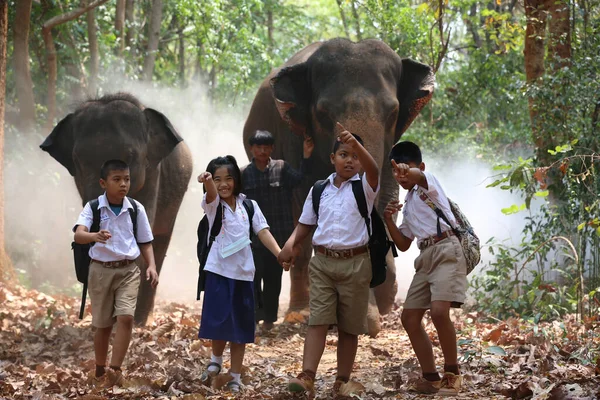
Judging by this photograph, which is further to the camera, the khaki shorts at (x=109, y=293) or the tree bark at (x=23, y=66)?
the tree bark at (x=23, y=66)

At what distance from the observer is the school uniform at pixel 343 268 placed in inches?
224

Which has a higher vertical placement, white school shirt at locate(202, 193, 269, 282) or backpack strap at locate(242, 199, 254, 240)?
backpack strap at locate(242, 199, 254, 240)

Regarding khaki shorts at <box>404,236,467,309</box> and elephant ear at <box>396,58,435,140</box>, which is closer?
khaki shorts at <box>404,236,467,309</box>

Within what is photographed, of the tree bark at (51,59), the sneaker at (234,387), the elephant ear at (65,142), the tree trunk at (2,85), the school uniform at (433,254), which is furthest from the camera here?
the tree bark at (51,59)

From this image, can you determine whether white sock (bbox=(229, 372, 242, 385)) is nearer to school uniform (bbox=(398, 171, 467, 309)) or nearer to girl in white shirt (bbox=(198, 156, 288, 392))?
girl in white shirt (bbox=(198, 156, 288, 392))

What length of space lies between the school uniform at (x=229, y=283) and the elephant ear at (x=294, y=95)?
350 centimetres

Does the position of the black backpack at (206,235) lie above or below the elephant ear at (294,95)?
below

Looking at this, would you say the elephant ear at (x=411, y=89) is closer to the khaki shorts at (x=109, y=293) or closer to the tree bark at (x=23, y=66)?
the khaki shorts at (x=109, y=293)

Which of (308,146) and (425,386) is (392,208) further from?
(308,146)

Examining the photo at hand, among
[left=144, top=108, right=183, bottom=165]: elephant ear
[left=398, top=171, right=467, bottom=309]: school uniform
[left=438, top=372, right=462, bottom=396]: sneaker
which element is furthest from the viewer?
[left=144, top=108, right=183, bottom=165]: elephant ear

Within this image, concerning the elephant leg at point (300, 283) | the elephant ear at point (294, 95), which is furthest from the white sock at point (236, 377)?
the elephant ear at point (294, 95)

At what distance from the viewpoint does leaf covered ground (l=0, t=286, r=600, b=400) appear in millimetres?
5516

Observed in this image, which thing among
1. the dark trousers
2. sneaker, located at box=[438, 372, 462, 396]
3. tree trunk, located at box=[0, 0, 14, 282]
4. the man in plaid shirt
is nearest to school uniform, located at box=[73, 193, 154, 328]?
sneaker, located at box=[438, 372, 462, 396]

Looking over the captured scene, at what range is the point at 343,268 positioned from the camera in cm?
569
